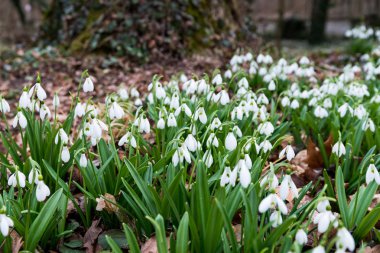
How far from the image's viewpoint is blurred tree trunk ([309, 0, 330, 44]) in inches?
443

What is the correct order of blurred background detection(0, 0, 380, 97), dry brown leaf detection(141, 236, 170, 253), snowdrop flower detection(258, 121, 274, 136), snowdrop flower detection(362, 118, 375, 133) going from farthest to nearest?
blurred background detection(0, 0, 380, 97), snowdrop flower detection(362, 118, 375, 133), snowdrop flower detection(258, 121, 274, 136), dry brown leaf detection(141, 236, 170, 253)

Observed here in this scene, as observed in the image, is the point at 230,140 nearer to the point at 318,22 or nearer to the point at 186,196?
the point at 186,196

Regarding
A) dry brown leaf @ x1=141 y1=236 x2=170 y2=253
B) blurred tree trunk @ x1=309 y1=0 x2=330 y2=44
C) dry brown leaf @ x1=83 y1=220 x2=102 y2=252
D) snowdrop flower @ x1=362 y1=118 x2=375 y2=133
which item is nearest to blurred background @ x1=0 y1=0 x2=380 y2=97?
snowdrop flower @ x1=362 y1=118 x2=375 y2=133

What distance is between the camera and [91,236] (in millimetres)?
2242

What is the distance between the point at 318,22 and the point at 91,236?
10224 mm

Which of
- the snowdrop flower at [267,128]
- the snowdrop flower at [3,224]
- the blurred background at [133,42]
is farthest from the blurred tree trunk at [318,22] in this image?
the snowdrop flower at [3,224]

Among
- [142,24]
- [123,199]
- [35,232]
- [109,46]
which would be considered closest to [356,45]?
[142,24]

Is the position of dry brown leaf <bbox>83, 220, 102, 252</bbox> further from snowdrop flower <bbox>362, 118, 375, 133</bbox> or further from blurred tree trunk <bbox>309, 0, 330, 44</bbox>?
blurred tree trunk <bbox>309, 0, 330, 44</bbox>

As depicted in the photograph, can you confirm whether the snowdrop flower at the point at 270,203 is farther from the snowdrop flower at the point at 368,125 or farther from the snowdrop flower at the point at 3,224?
the snowdrop flower at the point at 368,125

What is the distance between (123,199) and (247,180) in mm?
857

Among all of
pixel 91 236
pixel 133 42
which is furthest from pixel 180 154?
pixel 133 42

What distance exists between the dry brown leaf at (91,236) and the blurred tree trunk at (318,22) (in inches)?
393

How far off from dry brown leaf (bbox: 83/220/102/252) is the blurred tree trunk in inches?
393

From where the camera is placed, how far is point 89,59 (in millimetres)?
6590
